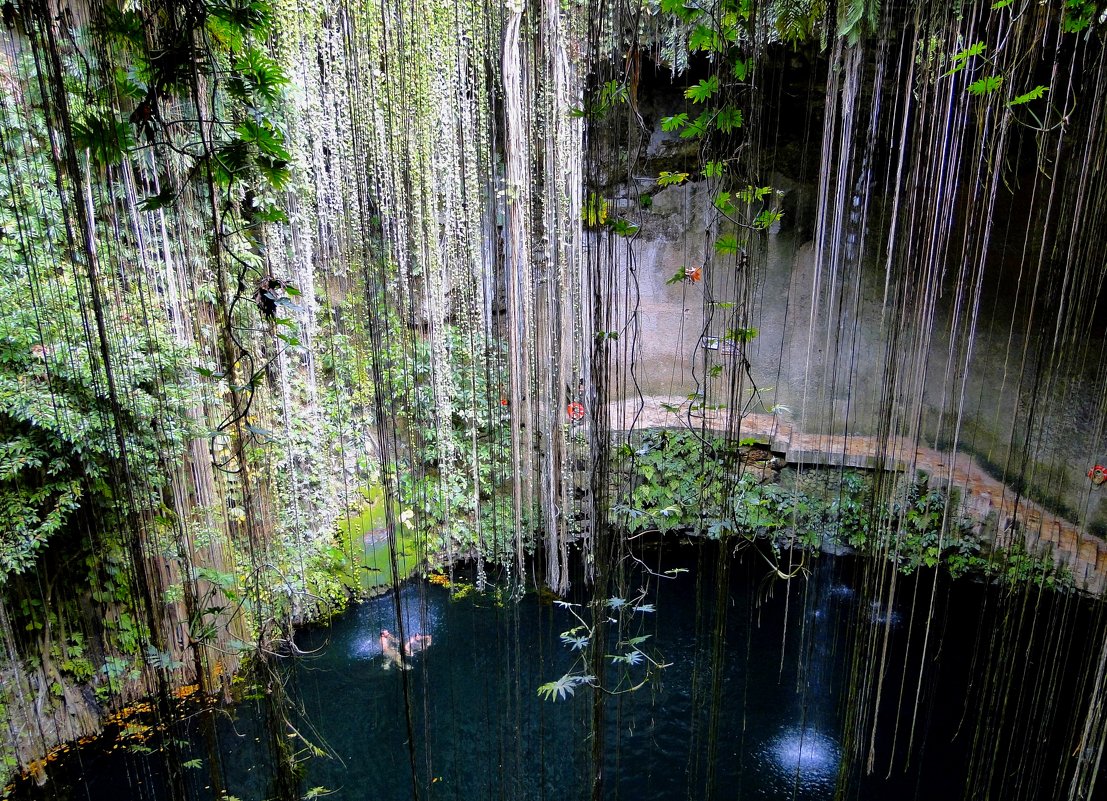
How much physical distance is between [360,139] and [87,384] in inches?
99.1

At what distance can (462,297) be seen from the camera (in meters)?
5.18

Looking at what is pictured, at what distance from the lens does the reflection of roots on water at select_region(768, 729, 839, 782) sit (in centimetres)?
362

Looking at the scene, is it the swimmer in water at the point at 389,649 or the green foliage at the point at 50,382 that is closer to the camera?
the green foliage at the point at 50,382

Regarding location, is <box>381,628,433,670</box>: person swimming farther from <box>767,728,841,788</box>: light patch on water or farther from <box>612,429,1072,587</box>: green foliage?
<box>767,728,841,788</box>: light patch on water

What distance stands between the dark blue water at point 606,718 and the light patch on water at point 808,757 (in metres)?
0.01

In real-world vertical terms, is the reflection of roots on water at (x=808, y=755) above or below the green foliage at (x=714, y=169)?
Result: below

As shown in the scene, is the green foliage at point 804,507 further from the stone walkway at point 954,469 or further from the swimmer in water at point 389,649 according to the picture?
the swimmer in water at point 389,649

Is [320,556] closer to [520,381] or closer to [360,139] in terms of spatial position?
[520,381]

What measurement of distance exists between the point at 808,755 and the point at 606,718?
1.31 m

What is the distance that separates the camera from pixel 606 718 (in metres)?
3.89

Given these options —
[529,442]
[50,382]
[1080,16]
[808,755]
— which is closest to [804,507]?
[808,755]

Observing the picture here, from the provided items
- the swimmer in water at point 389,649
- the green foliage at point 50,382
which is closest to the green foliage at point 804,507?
the swimmer in water at point 389,649

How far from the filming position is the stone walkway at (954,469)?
3.87 meters

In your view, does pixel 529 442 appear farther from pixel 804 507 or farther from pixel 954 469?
pixel 954 469
